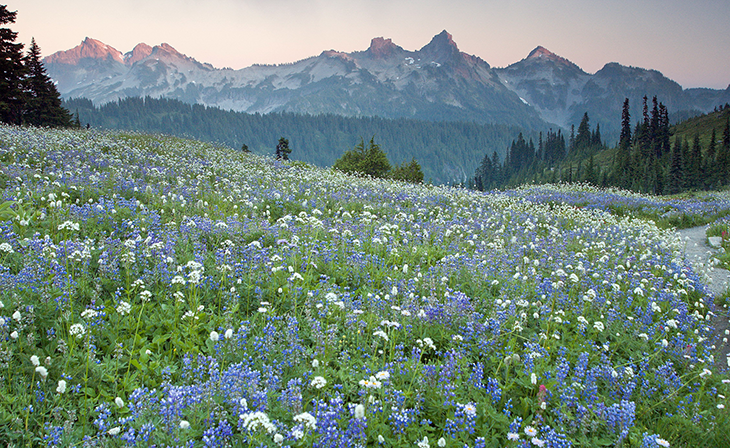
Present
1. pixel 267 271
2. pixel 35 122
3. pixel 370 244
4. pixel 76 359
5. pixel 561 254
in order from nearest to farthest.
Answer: pixel 76 359, pixel 267 271, pixel 370 244, pixel 561 254, pixel 35 122

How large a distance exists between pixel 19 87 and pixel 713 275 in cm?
5198

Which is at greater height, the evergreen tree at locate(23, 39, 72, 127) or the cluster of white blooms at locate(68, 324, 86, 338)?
the evergreen tree at locate(23, 39, 72, 127)

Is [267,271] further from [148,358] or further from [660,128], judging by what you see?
[660,128]

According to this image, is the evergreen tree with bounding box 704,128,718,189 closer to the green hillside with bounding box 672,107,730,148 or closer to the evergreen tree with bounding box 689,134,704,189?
the evergreen tree with bounding box 689,134,704,189

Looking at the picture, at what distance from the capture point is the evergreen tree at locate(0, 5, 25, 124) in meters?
31.7

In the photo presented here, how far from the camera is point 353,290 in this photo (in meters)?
6.41

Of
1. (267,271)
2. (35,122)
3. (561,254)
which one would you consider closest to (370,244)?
(267,271)

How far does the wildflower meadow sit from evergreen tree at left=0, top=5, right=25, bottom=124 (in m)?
34.5

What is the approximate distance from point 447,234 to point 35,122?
167ft

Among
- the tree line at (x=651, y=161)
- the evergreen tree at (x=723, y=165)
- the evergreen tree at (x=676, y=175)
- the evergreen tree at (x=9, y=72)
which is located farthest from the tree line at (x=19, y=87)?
the evergreen tree at (x=723, y=165)

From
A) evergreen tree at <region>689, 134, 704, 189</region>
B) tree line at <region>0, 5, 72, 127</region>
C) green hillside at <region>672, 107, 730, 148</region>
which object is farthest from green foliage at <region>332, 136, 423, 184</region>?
green hillside at <region>672, 107, 730, 148</region>

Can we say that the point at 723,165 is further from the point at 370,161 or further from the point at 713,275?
the point at 713,275

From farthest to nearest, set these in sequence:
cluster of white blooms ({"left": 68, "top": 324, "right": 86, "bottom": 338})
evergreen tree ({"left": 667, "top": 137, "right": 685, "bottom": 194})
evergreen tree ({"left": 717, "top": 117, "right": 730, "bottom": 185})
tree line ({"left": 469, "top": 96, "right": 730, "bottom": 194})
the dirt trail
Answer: tree line ({"left": 469, "top": 96, "right": 730, "bottom": 194})
evergreen tree ({"left": 667, "top": 137, "right": 685, "bottom": 194})
evergreen tree ({"left": 717, "top": 117, "right": 730, "bottom": 185})
the dirt trail
cluster of white blooms ({"left": 68, "top": 324, "right": 86, "bottom": 338})

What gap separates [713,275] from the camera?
1112 centimetres
